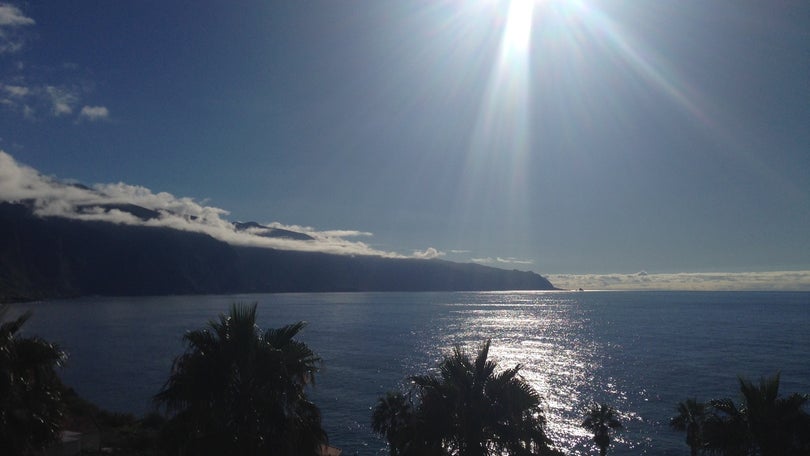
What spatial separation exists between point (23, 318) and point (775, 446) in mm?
16827

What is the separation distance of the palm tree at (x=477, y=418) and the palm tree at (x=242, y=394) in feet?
→ 7.55

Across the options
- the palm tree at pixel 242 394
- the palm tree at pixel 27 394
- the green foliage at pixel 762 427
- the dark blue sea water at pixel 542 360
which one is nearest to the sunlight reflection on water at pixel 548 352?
the dark blue sea water at pixel 542 360

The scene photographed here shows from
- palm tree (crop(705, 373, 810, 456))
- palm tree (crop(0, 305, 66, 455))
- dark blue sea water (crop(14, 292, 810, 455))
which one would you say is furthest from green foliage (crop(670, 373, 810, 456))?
palm tree (crop(0, 305, 66, 455))

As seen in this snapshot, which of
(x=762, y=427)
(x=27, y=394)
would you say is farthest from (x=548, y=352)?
(x=27, y=394)

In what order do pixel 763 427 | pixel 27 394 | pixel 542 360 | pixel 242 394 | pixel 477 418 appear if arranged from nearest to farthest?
1. pixel 242 394
2. pixel 27 394
3. pixel 477 418
4. pixel 763 427
5. pixel 542 360

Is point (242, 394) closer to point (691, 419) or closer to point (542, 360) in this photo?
point (691, 419)

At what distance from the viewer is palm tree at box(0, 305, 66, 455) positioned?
31.9 ft

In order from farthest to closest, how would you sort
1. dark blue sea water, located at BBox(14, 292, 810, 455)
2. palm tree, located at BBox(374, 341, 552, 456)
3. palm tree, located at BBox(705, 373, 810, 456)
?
dark blue sea water, located at BBox(14, 292, 810, 455), palm tree, located at BBox(705, 373, 810, 456), palm tree, located at BBox(374, 341, 552, 456)

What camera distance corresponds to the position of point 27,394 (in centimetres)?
1030

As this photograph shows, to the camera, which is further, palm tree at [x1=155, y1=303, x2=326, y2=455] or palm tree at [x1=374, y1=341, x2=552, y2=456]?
palm tree at [x1=374, y1=341, x2=552, y2=456]

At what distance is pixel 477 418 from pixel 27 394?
8.77 meters

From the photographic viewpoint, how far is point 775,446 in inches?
495

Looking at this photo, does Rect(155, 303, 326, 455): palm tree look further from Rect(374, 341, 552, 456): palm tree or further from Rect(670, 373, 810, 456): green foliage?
Rect(670, 373, 810, 456): green foliage

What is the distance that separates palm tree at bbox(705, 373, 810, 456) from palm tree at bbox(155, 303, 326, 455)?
9890 mm
